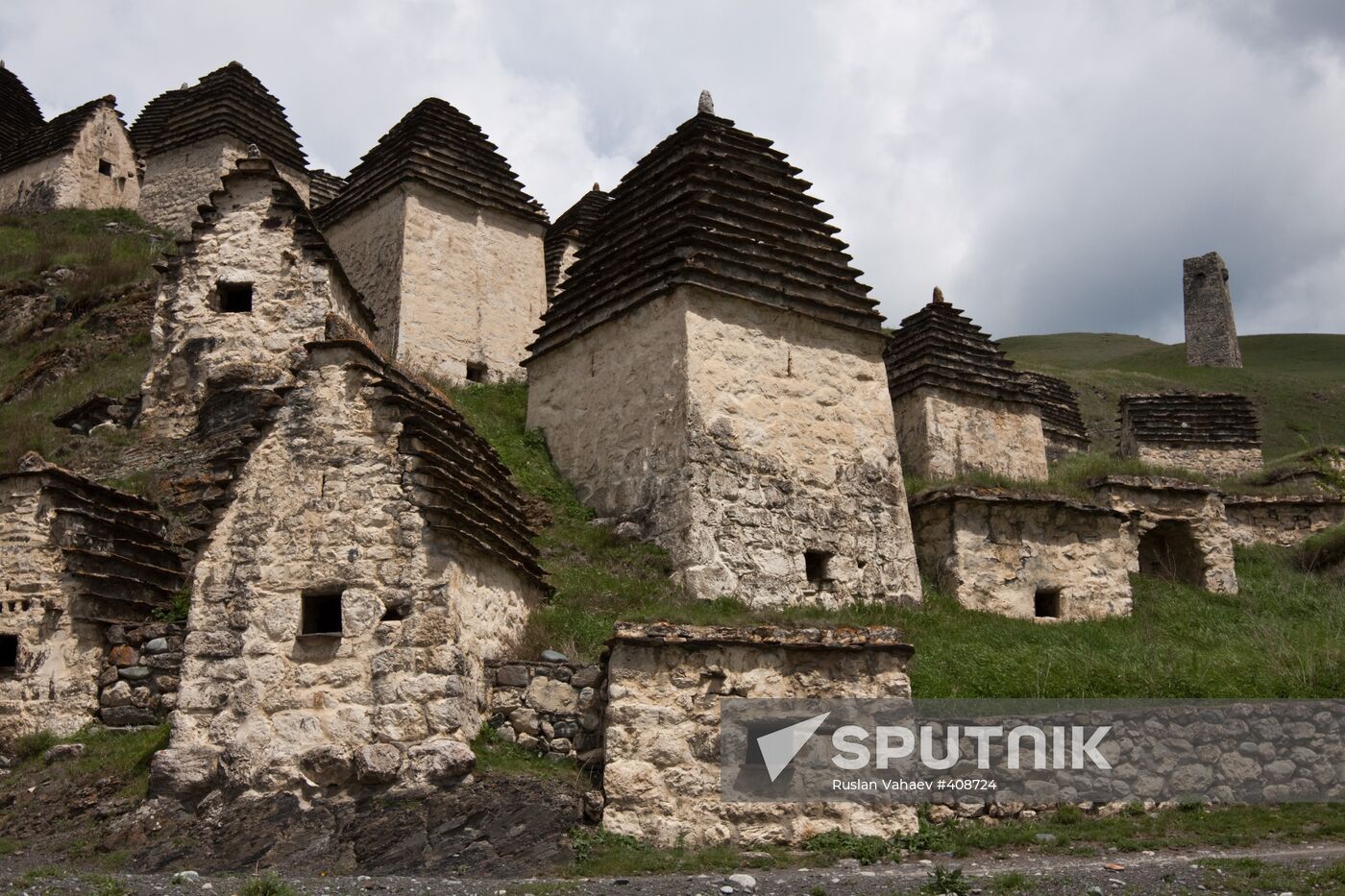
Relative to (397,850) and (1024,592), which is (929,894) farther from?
(1024,592)

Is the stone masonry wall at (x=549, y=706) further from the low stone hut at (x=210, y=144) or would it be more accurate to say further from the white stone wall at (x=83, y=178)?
the white stone wall at (x=83, y=178)

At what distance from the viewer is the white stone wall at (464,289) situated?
78.2 ft

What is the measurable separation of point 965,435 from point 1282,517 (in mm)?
7878

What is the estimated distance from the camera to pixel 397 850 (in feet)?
32.1

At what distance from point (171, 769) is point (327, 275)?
8968 mm

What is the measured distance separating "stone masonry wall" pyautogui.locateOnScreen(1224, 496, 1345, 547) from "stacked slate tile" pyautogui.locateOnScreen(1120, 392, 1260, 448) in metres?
6.97

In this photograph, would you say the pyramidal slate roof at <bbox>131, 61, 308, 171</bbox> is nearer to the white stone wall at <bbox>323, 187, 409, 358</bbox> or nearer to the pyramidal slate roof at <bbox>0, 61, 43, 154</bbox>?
the white stone wall at <bbox>323, 187, 409, 358</bbox>

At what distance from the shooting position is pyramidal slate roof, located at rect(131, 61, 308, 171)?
33.5 meters

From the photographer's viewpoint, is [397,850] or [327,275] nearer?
[397,850]

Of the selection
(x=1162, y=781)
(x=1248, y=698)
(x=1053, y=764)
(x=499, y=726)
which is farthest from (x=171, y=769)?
(x=1248, y=698)

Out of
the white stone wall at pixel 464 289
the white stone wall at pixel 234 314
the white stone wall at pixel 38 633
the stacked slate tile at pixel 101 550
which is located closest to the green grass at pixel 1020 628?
the white stone wall at pixel 234 314

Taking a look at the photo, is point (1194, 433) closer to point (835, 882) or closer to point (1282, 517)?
point (1282, 517)

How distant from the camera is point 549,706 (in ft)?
37.5

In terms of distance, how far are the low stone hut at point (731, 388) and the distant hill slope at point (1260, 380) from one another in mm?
31271
